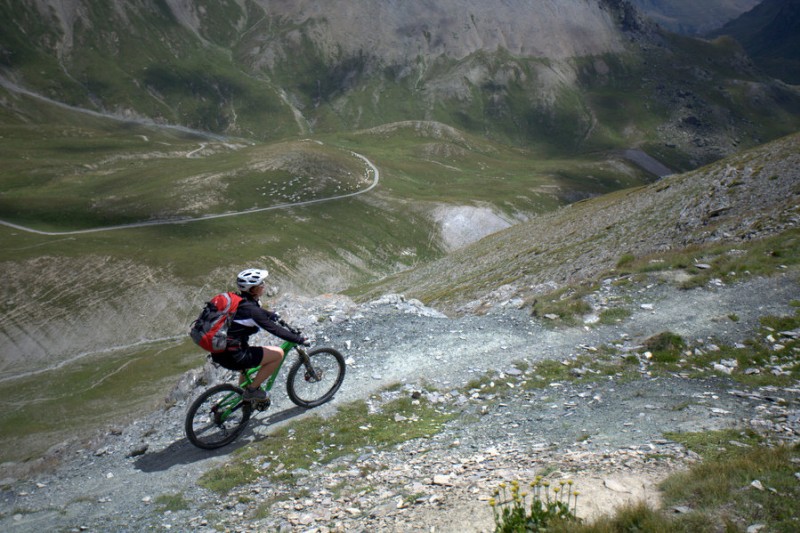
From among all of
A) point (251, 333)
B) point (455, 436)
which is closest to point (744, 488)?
point (455, 436)

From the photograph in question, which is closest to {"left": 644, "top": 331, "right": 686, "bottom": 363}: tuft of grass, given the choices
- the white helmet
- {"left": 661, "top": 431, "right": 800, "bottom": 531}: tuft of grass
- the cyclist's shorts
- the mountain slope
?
the mountain slope

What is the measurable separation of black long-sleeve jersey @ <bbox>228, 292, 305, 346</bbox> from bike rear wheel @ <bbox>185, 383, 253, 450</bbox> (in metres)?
1.75

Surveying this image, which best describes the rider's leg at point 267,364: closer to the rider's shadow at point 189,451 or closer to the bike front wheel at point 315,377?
the bike front wheel at point 315,377

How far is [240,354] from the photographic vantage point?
1478 cm

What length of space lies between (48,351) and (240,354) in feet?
289

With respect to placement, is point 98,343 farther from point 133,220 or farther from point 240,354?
point 240,354

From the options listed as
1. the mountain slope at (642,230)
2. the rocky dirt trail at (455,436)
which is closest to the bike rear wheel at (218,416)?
the rocky dirt trail at (455,436)

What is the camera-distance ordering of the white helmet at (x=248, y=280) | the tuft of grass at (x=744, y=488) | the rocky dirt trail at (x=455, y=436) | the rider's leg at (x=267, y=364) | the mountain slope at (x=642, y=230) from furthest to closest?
the mountain slope at (x=642, y=230)
the rider's leg at (x=267, y=364)
the white helmet at (x=248, y=280)
the rocky dirt trail at (x=455, y=436)
the tuft of grass at (x=744, y=488)

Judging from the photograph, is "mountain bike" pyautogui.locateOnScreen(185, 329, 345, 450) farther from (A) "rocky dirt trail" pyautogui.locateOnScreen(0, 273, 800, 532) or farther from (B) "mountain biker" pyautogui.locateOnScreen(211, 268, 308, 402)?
(A) "rocky dirt trail" pyautogui.locateOnScreen(0, 273, 800, 532)

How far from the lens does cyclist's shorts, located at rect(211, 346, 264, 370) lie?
14.6m

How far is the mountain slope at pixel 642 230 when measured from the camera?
36.6 metres

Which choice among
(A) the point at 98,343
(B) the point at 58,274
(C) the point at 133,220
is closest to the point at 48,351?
(A) the point at 98,343

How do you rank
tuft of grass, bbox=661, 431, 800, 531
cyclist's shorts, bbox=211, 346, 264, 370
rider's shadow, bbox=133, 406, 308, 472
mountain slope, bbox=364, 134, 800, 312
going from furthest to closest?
mountain slope, bbox=364, 134, 800, 312, rider's shadow, bbox=133, 406, 308, 472, cyclist's shorts, bbox=211, 346, 264, 370, tuft of grass, bbox=661, 431, 800, 531

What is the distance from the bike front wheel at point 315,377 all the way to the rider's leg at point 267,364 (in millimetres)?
879
